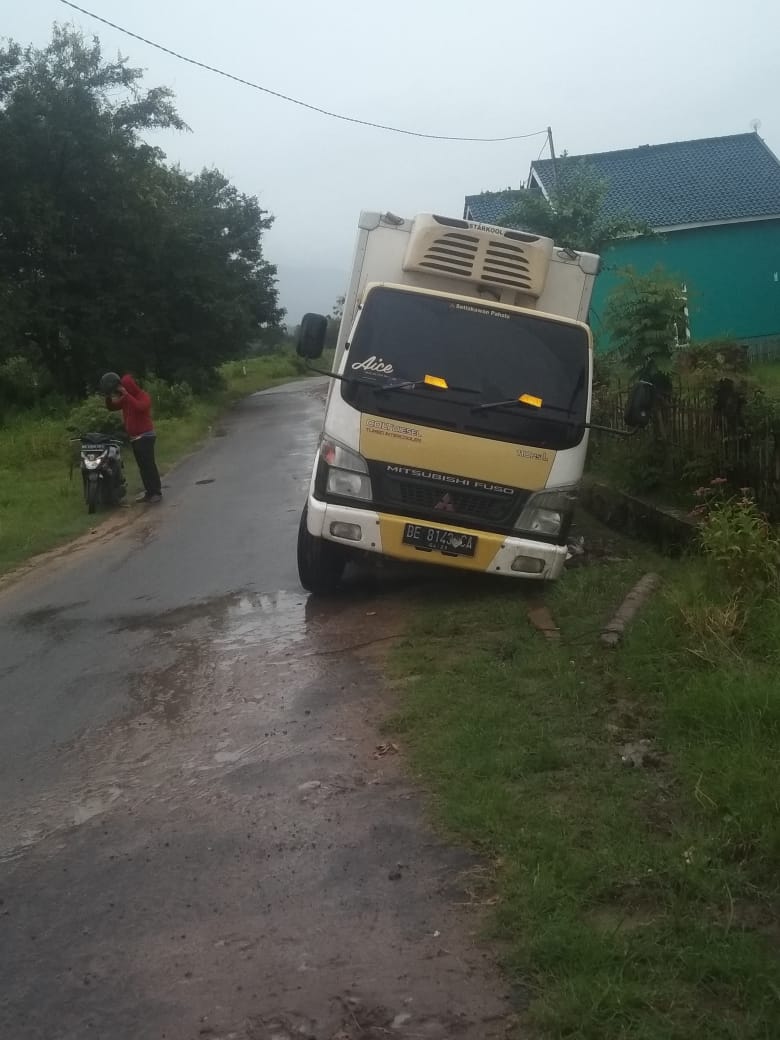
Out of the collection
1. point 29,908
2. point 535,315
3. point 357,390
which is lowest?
point 29,908

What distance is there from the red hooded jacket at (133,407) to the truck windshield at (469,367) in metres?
6.43

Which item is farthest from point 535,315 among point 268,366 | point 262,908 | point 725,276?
point 268,366

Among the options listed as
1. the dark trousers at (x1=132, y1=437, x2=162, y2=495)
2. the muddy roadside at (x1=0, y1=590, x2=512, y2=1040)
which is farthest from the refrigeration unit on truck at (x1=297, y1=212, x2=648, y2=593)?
the dark trousers at (x1=132, y1=437, x2=162, y2=495)

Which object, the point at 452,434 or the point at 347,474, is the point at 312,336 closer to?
the point at 347,474

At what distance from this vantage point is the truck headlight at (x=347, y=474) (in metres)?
7.79

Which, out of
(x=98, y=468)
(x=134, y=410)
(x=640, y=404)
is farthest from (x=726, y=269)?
(x=640, y=404)

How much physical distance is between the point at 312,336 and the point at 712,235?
19.7 meters

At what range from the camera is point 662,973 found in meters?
3.34

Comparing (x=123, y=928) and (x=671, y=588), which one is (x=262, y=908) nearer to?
(x=123, y=928)

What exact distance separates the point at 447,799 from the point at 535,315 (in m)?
4.47

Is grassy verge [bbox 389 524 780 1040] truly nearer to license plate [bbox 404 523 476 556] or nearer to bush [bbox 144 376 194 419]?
license plate [bbox 404 523 476 556]

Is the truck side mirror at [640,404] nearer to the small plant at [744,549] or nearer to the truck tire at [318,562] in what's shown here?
the small plant at [744,549]

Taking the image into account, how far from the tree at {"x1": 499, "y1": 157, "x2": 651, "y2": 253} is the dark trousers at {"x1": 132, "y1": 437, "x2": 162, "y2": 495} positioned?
9062 millimetres

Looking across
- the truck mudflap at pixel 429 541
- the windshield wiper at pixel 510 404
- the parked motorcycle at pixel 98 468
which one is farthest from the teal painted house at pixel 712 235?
the truck mudflap at pixel 429 541
